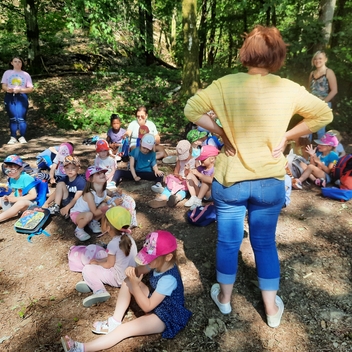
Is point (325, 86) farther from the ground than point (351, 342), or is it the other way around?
point (325, 86)

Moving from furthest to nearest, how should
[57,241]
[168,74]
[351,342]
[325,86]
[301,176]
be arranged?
[168,74] → [325,86] → [301,176] → [57,241] → [351,342]

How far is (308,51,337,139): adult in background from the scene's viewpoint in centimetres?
589

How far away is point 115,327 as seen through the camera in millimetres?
2727

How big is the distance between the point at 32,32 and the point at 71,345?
1217cm

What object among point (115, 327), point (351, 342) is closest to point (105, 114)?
point (115, 327)

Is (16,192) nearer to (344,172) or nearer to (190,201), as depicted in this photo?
(190,201)

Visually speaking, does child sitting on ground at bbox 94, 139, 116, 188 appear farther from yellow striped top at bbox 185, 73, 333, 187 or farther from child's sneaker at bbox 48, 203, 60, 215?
yellow striped top at bbox 185, 73, 333, 187

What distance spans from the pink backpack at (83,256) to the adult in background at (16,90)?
547cm

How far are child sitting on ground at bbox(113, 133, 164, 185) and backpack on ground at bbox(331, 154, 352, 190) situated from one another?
9.81ft

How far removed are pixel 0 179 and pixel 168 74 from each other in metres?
9.21

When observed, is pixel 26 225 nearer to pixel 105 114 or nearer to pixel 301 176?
pixel 301 176

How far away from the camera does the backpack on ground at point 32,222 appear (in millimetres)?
4234

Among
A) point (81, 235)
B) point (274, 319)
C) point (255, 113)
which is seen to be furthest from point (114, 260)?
point (255, 113)

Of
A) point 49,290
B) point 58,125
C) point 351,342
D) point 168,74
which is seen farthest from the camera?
point 168,74
